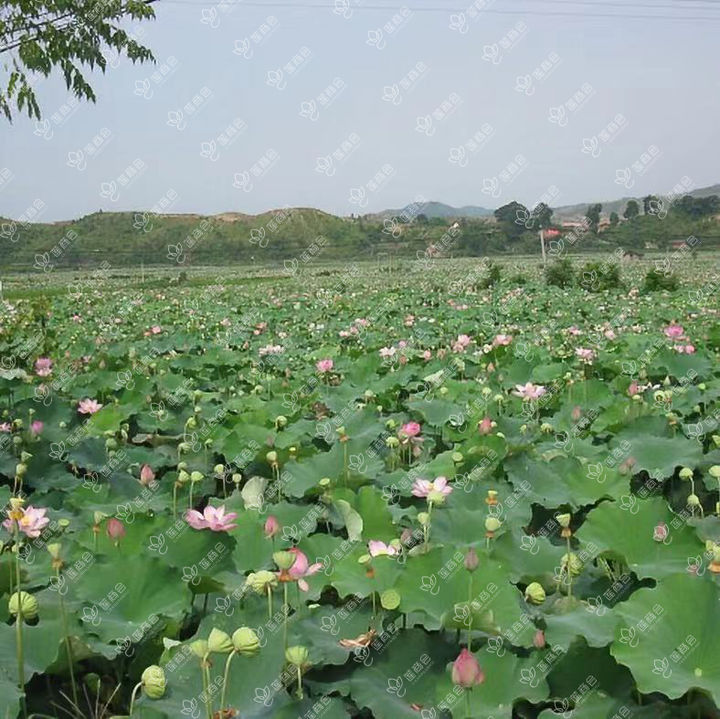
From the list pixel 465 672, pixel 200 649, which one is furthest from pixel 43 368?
pixel 465 672

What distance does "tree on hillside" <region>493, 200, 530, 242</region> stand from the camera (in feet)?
155

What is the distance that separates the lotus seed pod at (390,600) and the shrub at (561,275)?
41.8ft

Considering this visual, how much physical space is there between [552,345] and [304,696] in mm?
4115

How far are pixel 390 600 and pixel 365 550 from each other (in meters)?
0.27

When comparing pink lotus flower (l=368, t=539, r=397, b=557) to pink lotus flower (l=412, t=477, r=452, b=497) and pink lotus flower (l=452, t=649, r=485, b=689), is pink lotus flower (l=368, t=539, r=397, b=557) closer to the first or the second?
pink lotus flower (l=412, t=477, r=452, b=497)

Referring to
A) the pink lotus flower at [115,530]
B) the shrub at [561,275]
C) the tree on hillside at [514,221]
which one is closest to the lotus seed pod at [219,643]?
the pink lotus flower at [115,530]

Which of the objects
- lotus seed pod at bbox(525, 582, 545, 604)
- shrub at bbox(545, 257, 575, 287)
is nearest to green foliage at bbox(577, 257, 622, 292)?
shrub at bbox(545, 257, 575, 287)

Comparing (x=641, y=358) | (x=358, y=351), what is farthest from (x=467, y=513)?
(x=358, y=351)

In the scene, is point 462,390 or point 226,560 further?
point 462,390

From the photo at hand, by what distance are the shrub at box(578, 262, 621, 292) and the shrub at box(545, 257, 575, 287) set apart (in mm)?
384

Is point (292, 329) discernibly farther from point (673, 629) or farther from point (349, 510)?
point (673, 629)

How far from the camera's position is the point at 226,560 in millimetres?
1484

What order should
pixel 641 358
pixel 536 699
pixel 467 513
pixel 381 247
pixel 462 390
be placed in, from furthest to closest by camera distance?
pixel 381 247
pixel 641 358
pixel 462 390
pixel 467 513
pixel 536 699

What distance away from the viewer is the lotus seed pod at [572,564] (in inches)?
52.3
